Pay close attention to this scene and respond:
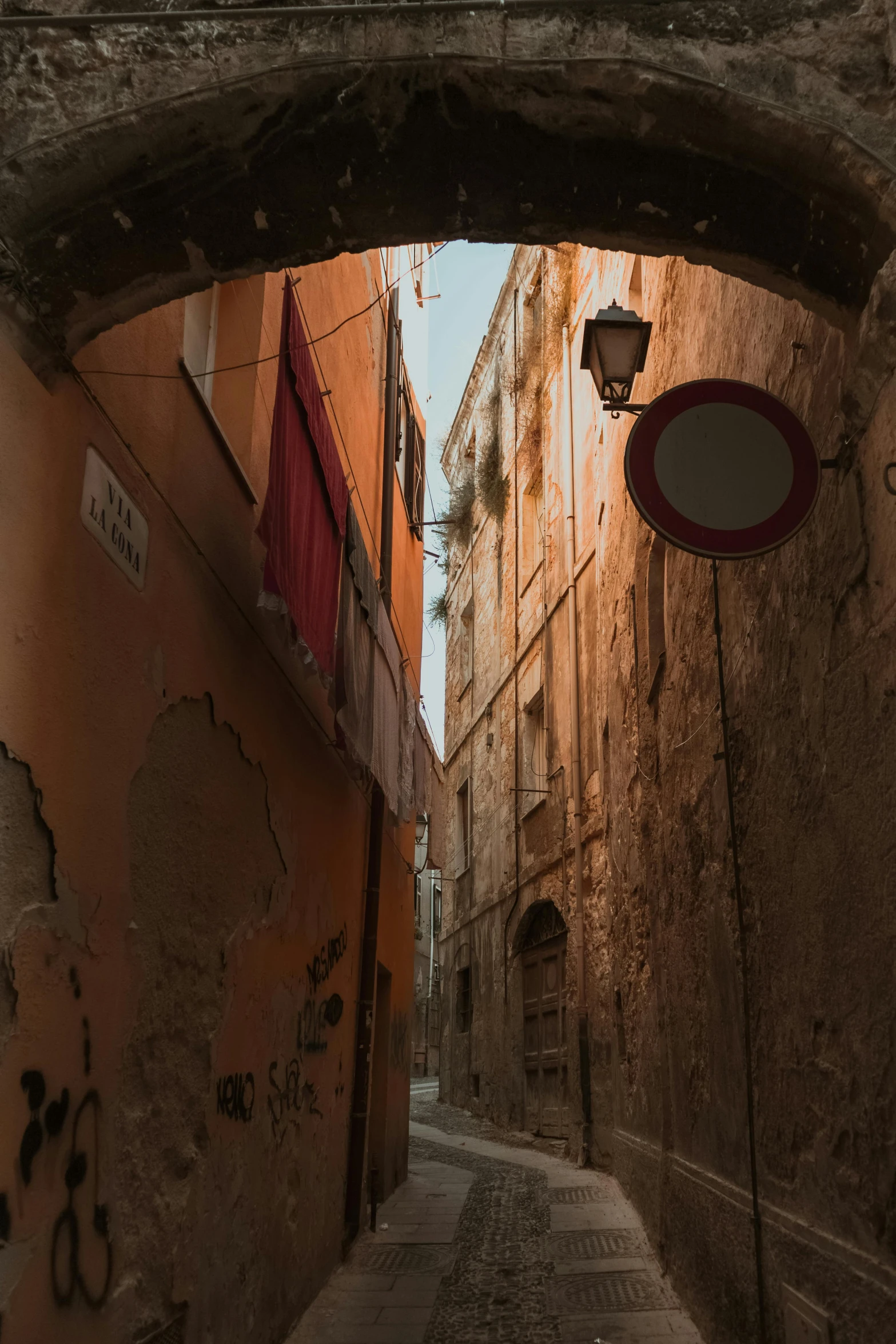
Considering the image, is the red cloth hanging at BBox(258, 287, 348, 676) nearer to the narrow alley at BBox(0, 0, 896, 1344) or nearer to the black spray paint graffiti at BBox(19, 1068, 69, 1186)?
the narrow alley at BBox(0, 0, 896, 1344)

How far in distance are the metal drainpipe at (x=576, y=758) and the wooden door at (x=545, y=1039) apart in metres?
0.75

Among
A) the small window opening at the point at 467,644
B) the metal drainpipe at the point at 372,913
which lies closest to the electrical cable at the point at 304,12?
the metal drainpipe at the point at 372,913

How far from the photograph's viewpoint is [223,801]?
3898 millimetres

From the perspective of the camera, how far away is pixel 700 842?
4.99 m

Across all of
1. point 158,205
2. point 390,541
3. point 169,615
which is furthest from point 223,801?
point 390,541

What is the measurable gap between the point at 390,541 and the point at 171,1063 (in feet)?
18.1

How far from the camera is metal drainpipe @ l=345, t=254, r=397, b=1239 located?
20.5 ft

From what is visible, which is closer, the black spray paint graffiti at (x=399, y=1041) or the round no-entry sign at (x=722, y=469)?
the round no-entry sign at (x=722, y=469)

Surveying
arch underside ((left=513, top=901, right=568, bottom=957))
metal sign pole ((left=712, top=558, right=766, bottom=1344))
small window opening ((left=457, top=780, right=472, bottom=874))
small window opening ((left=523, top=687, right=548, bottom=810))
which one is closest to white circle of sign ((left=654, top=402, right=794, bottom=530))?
metal sign pole ((left=712, top=558, right=766, bottom=1344))

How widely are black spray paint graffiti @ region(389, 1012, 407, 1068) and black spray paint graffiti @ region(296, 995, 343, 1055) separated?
116 inches

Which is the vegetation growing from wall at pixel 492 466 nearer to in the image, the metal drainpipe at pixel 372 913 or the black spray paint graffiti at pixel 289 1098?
the metal drainpipe at pixel 372 913

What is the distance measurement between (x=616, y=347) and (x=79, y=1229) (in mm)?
4346

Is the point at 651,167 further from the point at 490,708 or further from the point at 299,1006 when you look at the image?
the point at 490,708

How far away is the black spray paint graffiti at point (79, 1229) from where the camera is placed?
8.27 ft
